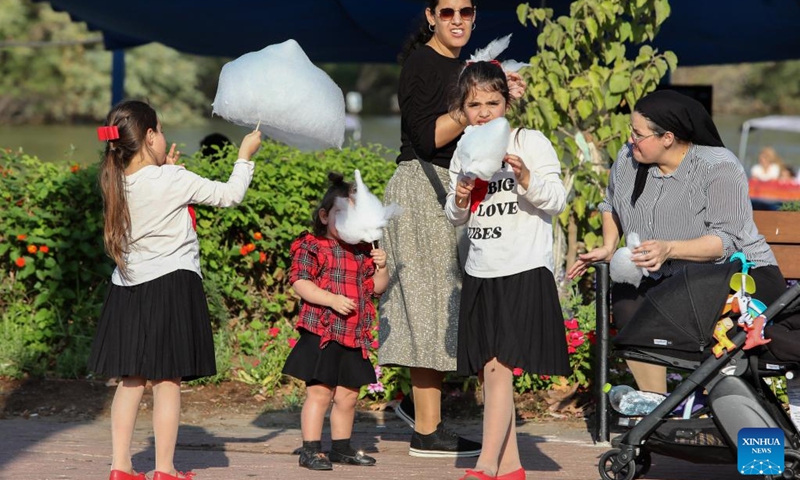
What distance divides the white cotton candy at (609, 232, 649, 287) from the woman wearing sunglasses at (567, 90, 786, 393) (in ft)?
0.19

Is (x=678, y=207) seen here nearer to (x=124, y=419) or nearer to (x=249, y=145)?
(x=249, y=145)

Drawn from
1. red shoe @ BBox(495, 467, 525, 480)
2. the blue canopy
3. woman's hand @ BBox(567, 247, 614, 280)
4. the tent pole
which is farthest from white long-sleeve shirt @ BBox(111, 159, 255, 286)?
the tent pole

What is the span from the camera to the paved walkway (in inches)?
194

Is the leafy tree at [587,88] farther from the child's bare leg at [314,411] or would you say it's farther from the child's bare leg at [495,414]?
the child's bare leg at [495,414]

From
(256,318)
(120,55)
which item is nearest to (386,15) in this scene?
(256,318)

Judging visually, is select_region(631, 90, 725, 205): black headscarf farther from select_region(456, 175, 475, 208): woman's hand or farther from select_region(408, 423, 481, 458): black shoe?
select_region(408, 423, 481, 458): black shoe

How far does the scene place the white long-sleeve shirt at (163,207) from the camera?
4508 mm

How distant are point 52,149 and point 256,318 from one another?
21.2 meters

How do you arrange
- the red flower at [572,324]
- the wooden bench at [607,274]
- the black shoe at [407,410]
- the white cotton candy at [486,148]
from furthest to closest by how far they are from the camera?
1. the red flower at [572,324]
2. the black shoe at [407,410]
3. the wooden bench at [607,274]
4. the white cotton candy at [486,148]

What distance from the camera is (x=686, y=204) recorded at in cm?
469

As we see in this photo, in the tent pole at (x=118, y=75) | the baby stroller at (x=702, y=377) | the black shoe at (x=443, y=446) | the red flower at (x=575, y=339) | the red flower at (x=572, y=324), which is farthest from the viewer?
the tent pole at (x=118, y=75)

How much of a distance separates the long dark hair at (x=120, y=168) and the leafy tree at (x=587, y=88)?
8.46 ft

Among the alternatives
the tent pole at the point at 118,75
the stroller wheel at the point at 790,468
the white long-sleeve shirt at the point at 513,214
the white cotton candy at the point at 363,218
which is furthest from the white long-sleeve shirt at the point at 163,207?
the tent pole at the point at 118,75

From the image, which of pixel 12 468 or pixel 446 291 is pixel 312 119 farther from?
pixel 12 468
